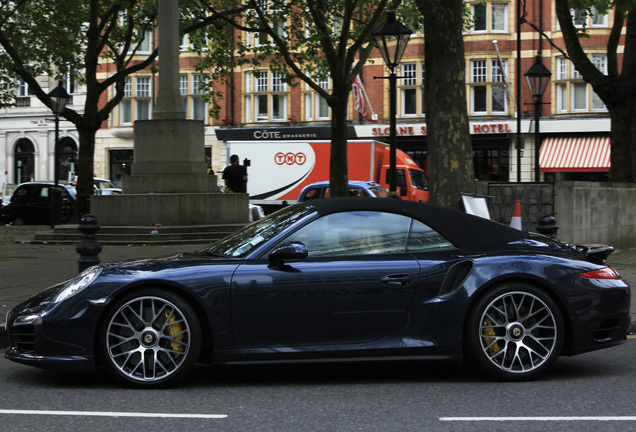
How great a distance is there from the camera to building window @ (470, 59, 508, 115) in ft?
123

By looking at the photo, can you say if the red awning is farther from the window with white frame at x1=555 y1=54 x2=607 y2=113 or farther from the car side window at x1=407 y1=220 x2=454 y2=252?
the car side window at x1=407 y1=220 x2=454 y2=252

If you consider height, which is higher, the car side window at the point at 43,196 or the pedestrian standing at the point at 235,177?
the pedestrian standing at the point at 235,177

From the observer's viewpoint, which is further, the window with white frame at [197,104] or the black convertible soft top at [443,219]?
the window with white frame at [197,104]

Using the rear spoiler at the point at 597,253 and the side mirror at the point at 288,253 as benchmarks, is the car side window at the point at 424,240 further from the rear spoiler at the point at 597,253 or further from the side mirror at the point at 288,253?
the rear spoiler at the point at 597,253

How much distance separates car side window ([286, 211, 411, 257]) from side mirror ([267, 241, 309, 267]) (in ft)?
0.67

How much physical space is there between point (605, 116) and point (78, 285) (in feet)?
110

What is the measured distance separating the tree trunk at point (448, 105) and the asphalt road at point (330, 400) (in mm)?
4704

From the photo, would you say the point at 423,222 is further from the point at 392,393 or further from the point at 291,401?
the point at 291,401

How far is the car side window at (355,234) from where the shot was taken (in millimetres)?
5520

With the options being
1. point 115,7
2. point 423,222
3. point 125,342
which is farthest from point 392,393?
point 115,7

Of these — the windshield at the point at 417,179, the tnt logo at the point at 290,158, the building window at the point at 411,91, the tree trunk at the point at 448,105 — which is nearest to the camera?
the tree trunk at the point at 448,105

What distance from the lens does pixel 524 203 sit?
14.2 meters

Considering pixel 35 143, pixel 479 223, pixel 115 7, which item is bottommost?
pixel 479 223

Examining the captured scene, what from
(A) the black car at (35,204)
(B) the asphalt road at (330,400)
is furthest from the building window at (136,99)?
(B) the asphalt road at (330,400)
